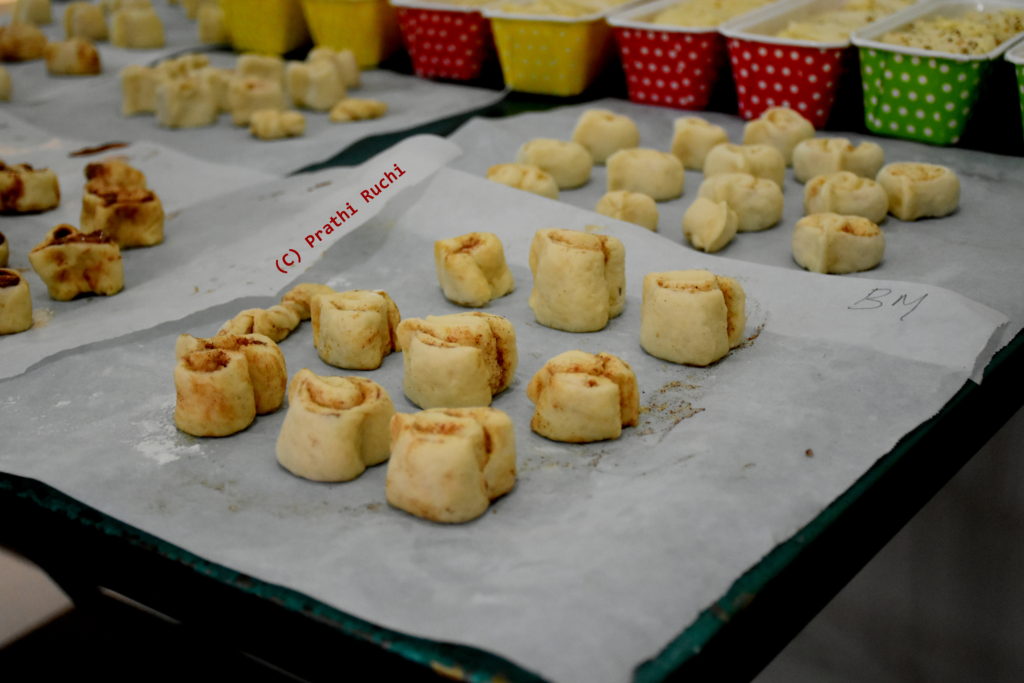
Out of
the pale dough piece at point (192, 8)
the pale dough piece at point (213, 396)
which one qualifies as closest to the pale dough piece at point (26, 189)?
the pale dough piece at point (213, 396)

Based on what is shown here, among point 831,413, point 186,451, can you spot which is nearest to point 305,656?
point 186,451

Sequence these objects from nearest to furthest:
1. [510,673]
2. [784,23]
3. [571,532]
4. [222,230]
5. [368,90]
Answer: [510,673] < [571,532] < [222,230] < [784,23] < [368,90]

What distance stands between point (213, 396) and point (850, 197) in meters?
1.27

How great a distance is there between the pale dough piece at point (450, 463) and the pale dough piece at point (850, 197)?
1.04m

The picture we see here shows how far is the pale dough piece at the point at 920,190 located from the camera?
6.65 feet

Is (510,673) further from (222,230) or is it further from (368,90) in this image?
(368,90)

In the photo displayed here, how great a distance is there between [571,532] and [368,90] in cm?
231

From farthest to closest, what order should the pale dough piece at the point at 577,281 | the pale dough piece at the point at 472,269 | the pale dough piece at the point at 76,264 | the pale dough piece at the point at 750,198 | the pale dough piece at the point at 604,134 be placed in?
1. the pale dough piece at the point at 604,134
2. the pale dough piece at the point at 750,198
3. the pale dough piece at the point at 76,264
4. the pale dough piece at the point at 472,269
5. the pale dough piece at the point at 577,281

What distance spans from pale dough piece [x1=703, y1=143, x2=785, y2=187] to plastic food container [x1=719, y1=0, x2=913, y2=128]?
0.31 metres

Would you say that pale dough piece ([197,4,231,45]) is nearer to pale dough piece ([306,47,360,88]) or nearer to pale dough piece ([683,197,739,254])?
pale dough piece ([306,47,360,88])

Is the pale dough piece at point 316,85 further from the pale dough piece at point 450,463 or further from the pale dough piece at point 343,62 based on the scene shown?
the pale dough piece at point 450,463

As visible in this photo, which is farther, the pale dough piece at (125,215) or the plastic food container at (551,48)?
the plastic food container at (551,48)

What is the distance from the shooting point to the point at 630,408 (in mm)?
1438

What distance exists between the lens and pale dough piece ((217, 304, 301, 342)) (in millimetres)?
1719
